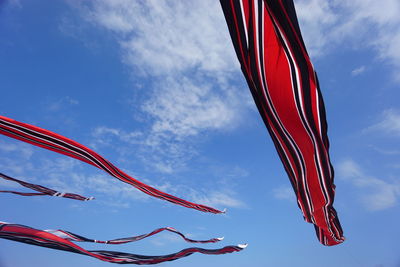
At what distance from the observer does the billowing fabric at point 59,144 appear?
21.5 feet

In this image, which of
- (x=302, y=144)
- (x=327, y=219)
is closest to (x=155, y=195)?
(x=302, y=144)

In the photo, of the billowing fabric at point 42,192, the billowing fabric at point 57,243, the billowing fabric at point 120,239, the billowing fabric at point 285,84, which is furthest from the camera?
the billowing fabric at point 42,192

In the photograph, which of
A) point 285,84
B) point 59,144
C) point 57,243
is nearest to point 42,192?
point 59,144

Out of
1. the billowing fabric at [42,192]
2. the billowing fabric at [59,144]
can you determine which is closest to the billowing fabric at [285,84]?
the billowing fabric at [59,144]

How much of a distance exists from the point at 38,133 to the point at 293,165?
5.38 m

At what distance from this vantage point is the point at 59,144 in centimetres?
704

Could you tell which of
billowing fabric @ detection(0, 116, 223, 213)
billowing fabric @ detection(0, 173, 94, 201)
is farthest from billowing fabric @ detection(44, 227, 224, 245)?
billowing fabric @ detection(0, 173, 94, 201)

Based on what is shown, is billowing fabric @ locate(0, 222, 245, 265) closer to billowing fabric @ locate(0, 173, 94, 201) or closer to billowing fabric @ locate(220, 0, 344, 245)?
billowing fabric @ locate(0, 173, 94, 201)

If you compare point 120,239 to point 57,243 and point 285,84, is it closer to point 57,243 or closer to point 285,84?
point 57,243

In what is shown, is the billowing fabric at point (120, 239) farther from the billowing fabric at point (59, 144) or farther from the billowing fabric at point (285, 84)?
the billowing fabric at point (285, 84)

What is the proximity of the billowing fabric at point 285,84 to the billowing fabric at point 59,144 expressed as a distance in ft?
12.0

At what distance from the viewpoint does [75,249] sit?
6.29 metres

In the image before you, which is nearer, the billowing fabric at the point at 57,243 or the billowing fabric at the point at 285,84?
the billowing fabric at the point at 285,84

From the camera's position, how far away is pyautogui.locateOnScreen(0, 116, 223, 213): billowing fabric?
6.55 metres
